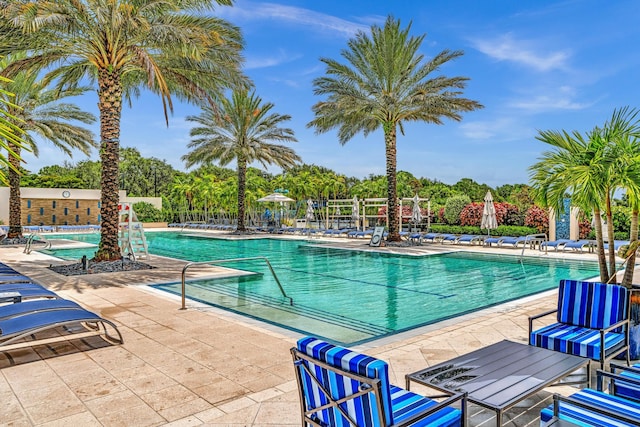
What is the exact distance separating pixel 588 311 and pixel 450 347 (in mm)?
1558

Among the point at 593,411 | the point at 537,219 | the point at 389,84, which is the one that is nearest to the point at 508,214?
the point at 537,219

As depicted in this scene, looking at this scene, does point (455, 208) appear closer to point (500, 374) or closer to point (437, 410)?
point (500, 374)

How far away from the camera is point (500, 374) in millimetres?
3221

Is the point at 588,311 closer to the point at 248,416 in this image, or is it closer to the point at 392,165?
the point at 248,416

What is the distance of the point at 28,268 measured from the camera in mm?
12773

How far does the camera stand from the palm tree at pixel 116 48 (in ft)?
35.8

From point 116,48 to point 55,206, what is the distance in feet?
105

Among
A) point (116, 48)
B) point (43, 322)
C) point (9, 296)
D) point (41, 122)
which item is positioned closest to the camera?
point (43, 322)

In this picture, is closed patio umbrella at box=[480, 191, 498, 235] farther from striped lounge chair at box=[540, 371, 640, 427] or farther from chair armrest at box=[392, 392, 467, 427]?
chair armrest at box=[392, 392, 467, 427]

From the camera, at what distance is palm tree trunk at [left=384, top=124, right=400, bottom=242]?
68.7 feet

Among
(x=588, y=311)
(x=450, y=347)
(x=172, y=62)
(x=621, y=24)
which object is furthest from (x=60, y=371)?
(x=621, y=24)

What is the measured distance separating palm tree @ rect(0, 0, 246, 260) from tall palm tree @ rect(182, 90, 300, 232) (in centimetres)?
1248

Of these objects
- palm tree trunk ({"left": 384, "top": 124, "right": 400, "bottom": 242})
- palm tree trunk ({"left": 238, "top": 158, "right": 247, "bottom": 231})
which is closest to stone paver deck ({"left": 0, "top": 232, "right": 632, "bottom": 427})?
palm tree trunk ({"left": 384, "top": 124, "right": 400, "bottom": 242})

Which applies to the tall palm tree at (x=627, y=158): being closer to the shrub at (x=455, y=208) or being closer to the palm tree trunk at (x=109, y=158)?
the palm tree trunk at (x=109, y=158)
